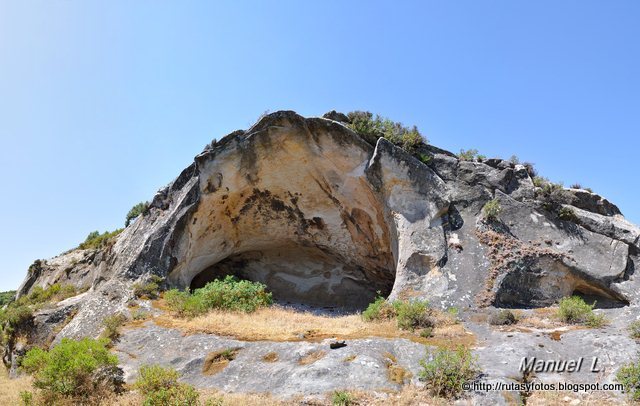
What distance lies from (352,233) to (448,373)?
10517mm

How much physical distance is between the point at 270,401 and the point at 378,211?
33.1ft

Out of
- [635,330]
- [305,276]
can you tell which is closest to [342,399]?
[635,330]

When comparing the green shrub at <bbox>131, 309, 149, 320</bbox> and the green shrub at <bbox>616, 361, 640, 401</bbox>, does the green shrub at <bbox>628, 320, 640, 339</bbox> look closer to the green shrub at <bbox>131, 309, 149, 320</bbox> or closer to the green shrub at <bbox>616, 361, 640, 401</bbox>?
the green shrub at <bbox>616, 361, 640, 401</bbox>

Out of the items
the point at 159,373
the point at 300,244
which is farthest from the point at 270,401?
the point at 300,244

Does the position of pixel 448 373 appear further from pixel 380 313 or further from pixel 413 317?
pixel 380 313

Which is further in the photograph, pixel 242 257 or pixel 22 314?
pixel 242 257

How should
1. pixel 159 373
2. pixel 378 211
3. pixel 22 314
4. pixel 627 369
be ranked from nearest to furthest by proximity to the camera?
pixel 627 369 → pixel 159 373 → pixel 22 314 → pixel 378 211

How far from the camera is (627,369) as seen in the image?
7.62 meters

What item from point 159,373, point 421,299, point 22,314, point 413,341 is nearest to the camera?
point 159,373

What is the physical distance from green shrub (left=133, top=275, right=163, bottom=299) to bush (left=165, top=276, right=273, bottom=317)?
0.57 meters

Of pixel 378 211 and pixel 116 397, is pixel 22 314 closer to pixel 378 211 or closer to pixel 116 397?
pixel 116 397

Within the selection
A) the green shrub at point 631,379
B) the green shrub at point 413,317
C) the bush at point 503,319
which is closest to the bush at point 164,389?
the green shrub at point 413,317

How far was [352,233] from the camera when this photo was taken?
18344 millimetres

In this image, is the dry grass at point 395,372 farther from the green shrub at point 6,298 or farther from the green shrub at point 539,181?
the green shrub at point 6,298
